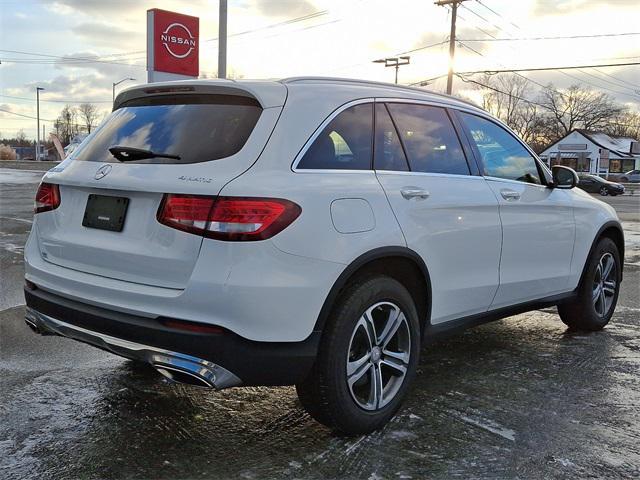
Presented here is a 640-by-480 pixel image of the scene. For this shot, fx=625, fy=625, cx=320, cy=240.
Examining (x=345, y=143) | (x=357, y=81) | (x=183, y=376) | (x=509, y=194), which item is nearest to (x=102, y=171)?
(x=183, y=376)

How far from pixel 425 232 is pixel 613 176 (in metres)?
63.9

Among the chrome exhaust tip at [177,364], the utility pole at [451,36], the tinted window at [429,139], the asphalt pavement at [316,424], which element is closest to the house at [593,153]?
the utility pole at [451,36]

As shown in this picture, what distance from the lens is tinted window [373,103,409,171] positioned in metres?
3.46

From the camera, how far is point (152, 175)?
2.94m

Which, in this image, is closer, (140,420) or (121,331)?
(121,331)

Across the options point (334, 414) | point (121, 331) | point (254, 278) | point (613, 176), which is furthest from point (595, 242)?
point (613, 176)

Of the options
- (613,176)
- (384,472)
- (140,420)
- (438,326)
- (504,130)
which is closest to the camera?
(384,472)

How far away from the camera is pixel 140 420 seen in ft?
11.2

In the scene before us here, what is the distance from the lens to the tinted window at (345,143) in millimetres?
3129

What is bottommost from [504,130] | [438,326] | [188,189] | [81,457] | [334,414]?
[81,457]

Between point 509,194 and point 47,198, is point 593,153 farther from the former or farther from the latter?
point 47,198

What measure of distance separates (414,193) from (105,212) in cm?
163

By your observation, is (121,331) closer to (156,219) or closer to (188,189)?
(156,219)

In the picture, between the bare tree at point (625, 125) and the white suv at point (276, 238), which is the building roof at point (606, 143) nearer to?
the bare tree at point (625, 125)
